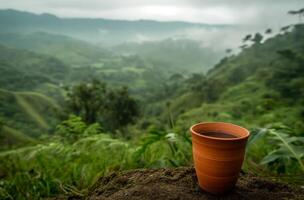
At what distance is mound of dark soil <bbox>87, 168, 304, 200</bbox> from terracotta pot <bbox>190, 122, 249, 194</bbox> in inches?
3.5

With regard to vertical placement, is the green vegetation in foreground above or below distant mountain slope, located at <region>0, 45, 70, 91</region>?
above

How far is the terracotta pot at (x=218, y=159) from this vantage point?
157 centimetres

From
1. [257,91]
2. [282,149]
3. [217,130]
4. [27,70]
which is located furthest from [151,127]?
[27,70]

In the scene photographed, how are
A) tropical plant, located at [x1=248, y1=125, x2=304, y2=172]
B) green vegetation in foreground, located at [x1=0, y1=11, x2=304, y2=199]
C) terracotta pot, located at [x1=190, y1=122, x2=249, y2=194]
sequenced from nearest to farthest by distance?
terracotta pot, located at [x1=190, y1=122, x2=249, y2=194]
tropical plant, located at [x1=248, y1=125, x2=304, y2=172]
green vegetation in foreground, located at [x1=0, y1=11, x2=304, y2=199]

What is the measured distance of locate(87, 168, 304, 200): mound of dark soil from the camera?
1.72 meters

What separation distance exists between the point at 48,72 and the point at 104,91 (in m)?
96.1

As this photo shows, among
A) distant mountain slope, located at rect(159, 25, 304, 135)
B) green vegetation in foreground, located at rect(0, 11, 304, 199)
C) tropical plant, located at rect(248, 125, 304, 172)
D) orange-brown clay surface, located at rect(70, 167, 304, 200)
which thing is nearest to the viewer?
orange-brown clay surface, located at rect(70, 167, 304, 200)

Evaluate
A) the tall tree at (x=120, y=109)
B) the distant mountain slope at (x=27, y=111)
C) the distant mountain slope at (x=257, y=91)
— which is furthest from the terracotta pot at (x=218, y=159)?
the distant mountain slope at (x=27, y=111)

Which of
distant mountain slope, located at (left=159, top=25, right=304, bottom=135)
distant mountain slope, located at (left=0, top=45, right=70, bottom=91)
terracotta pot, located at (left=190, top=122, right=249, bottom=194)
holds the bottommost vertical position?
distant mountain slope, located at (left=0, top=45, right=70, bottom=91)

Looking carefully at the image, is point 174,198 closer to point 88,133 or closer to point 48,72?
point 88,133

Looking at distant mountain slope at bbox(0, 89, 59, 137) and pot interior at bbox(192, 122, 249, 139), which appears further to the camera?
distant mountain slope at bbox(0, 89, 59, 137)

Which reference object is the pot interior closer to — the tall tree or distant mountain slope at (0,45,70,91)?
the tall tree

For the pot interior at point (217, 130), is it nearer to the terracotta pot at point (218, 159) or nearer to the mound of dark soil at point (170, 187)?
the terracotta pot at point (218, 159)

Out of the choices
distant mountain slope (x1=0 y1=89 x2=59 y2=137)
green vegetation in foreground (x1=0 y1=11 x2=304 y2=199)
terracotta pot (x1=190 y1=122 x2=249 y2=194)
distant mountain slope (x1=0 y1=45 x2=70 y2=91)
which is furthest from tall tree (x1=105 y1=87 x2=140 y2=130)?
distant mountain slope (x1=0 y1=45 x2=70 y2=91)
